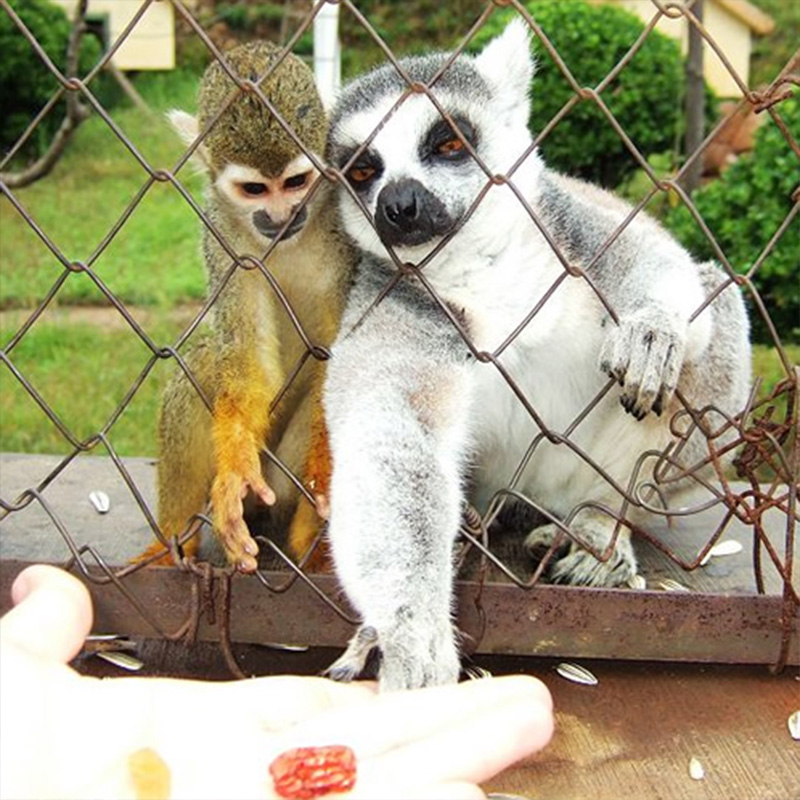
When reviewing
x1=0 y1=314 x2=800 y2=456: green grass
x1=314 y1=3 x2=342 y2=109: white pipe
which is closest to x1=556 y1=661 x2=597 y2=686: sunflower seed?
x1=0 y1=314 x2=800 y2=456: green grass

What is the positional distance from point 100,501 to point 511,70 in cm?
148

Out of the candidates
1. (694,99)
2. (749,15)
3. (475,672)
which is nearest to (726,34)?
(749,15)

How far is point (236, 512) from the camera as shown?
2785mm

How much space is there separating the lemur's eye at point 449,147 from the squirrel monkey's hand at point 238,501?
77 centimetres

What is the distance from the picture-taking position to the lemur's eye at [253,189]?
3.03 meters

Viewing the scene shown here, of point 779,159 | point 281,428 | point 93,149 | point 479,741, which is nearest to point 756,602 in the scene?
point 479,741

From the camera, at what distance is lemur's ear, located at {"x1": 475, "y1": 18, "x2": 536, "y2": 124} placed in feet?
10.6

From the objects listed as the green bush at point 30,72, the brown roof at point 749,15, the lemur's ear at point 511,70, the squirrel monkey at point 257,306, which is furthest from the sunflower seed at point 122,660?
the brown roof at point 749,15

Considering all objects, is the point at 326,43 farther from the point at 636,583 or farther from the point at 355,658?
the point at 355,658

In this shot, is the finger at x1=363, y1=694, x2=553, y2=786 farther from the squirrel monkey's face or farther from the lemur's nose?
the squirrel monkey's face

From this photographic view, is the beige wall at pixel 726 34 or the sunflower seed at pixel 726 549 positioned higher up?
the sunflower seed at pixel 726 549

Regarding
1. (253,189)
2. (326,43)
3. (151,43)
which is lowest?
(151,43)

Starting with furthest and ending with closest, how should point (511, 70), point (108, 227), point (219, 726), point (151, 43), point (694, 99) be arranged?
point (151, 43), point (108, 227), point (694, 99), point (511, 70), point (219, 726)

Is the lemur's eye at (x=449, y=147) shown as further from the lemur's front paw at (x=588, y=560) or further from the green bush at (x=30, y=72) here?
the green bush at (x=30, y=72)
